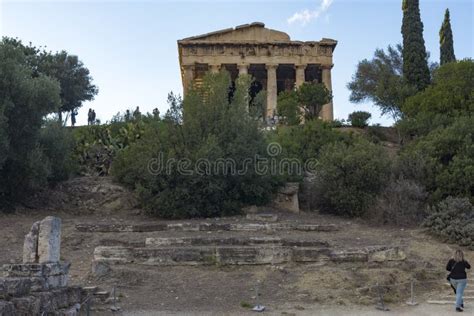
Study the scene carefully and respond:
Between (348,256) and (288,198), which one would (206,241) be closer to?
(348,256)

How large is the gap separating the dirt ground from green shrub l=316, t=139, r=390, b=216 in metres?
2.04

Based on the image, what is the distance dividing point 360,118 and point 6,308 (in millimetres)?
28898

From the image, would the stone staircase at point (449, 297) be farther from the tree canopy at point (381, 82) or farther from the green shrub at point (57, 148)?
the tree canopy at point (381, 82)

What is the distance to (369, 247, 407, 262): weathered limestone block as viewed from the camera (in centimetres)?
1363

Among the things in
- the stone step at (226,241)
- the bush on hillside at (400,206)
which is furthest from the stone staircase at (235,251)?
the bush on hillside at (400,206)

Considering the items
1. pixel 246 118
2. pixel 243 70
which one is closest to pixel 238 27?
pixel 243 70

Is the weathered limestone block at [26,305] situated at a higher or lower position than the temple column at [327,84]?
lower

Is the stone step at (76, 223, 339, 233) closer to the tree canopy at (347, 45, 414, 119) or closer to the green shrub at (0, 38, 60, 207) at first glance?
the green shrub at (0, 38, 60, 207)

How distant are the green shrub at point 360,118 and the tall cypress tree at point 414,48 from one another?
3318 mm

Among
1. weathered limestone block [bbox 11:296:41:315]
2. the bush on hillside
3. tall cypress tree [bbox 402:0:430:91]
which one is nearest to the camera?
weathered limestone block [bbox 11:296:41:315]

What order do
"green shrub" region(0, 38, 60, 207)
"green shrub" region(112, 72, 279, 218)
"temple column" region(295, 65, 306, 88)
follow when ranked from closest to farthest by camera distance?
1. "green shrub" region(0, 38, 60, 207)
2. "green shrub" region(112, 72, 279, 218)
3. "temple column" region(295, 65, 306, 88)

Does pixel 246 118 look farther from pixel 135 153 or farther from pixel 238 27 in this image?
pixel 238 27

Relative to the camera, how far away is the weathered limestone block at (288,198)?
65.6 feet
